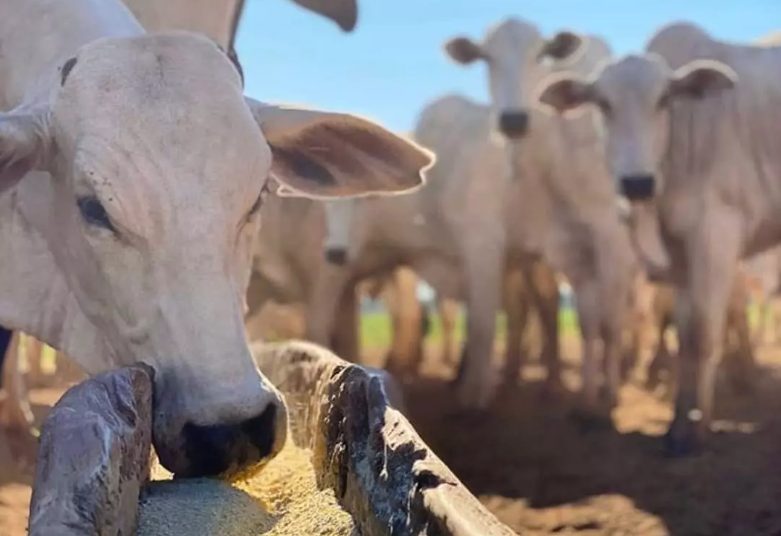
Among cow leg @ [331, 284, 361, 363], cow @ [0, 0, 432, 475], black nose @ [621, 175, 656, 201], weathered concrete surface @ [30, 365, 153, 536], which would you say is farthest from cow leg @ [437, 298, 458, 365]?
weathered concrete surface @ [30, 365, 153, 536]

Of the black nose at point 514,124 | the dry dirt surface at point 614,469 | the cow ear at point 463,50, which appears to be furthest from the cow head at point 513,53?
the dry dirt surface at point 614,469

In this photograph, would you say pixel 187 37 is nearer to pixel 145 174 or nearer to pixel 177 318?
pixel 145 174

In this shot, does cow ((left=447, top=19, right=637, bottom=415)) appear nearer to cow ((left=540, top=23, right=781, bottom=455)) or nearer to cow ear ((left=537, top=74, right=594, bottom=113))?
cow ear ((left=537, top=74, right=594, bottom=113))

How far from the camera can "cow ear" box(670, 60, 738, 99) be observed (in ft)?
15.5

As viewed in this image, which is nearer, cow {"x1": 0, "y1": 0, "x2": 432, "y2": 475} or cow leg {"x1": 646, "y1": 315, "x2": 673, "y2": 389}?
cow {"x1": 0, "y1": 0, "x2": 432, "y2": 475}

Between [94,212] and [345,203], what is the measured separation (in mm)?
4558

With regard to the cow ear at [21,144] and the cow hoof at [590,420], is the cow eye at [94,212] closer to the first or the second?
the cow ear at [21,144]

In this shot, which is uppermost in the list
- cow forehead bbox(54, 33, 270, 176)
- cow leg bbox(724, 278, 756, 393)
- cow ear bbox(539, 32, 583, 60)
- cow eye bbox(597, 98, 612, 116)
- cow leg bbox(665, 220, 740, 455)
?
cow forehead bbox(54, 33, 270, 176)

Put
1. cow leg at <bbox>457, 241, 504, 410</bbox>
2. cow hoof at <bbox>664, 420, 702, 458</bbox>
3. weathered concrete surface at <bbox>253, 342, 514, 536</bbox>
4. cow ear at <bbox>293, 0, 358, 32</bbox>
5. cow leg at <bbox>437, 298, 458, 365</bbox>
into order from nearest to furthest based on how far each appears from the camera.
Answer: weathered concrete surface at <bbox>253, 342, 514, 536</bbox> < cow ear at <bbox>293, 0, 358, 32</bbox> < cow hoof at <bbox>664, 420, 702, 458</bbox> < cow leg at <bbox>457, 241, 504, 410</bbox> < cow leg at <bbox>437, 298, 458, 365</bbox>

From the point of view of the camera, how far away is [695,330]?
4.63 meters

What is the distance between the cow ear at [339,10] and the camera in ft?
12.0

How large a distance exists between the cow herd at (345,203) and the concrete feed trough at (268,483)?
0.11 metres

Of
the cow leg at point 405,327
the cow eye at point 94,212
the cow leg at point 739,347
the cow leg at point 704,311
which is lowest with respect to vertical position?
the cow leg at point 405,327

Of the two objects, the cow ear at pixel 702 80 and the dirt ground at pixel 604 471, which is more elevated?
the cow ear at pixel 702 80
